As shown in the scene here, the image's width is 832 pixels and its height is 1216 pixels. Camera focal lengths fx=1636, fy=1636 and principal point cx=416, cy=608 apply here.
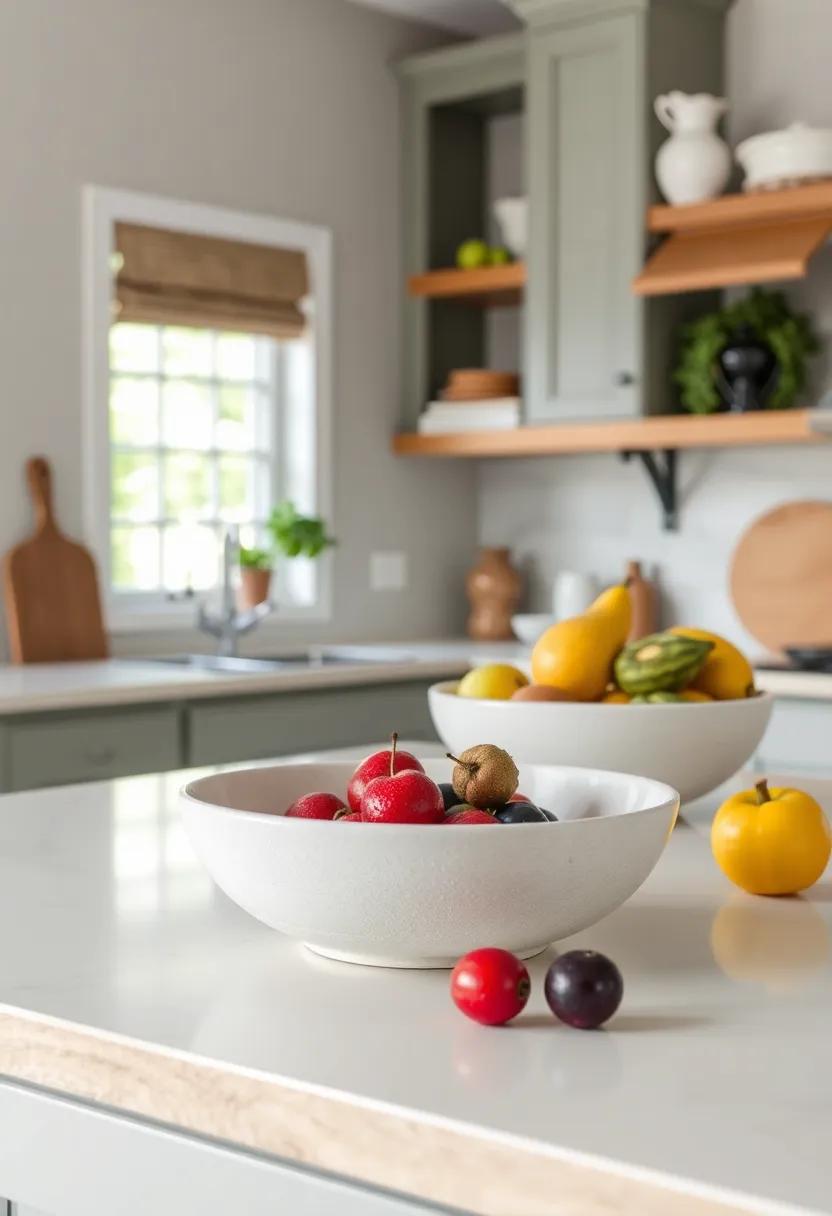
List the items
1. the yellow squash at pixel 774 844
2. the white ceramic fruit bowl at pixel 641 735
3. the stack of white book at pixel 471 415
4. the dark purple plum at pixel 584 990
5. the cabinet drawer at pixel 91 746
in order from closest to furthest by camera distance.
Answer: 1. the dark purple plum at pixel 584 990
2. the yellow squash at pixel 774 844
3. the white ceramic fruit bowl at pixel 641 735
4. the cabinet drawer at pixel 91 746
5. the stack of white book at pixel 471 415

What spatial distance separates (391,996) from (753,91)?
3828 mm

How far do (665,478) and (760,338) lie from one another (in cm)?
56

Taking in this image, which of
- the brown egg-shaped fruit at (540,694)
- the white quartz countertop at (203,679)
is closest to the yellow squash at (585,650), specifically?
the brown egg-shaped fruit at (540,694)

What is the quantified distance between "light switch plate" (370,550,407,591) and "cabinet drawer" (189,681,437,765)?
83 cm

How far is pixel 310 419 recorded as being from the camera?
15.1ft

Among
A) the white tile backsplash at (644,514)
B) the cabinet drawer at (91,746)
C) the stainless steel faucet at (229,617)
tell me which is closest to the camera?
the cabinet drawer at (91,746)

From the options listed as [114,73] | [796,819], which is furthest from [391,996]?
[114,73]

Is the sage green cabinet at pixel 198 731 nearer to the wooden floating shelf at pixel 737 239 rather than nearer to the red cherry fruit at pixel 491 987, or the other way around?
the wooden floating shelf at pixel 737 239

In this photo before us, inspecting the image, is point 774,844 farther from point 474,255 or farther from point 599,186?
point 474,255

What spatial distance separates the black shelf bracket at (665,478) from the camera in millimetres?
4477

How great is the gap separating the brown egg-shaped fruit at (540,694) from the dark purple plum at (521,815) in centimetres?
51

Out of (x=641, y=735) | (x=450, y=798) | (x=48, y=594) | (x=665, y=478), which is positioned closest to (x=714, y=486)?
(x=665, y=478)

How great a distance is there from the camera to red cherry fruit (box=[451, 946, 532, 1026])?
0.94m

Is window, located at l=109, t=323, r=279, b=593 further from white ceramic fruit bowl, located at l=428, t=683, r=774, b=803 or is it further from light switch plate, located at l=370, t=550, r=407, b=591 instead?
white ceramic fruit bowl, located at l=428, t=683, r=774, b=803
